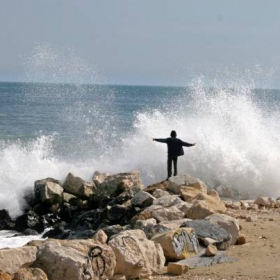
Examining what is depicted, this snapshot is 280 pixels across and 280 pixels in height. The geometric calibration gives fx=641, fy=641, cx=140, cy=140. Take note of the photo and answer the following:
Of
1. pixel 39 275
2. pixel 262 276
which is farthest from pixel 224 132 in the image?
pixel 39 275

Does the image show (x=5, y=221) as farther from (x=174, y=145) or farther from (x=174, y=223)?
(x=174, y=223)

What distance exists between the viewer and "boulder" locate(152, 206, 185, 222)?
429 inches

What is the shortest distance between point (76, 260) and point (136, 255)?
1040mm

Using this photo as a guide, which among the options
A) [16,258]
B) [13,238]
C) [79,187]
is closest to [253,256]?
[16,258]

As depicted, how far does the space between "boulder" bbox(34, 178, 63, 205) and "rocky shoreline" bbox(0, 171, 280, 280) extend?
0.05ft

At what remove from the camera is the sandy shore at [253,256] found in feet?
27.4

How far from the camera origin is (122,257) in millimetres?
8141

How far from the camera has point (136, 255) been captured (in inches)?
326

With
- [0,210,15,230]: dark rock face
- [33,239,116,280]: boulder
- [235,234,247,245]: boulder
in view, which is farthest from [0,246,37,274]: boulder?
[0,210,15,230]: dark rock face

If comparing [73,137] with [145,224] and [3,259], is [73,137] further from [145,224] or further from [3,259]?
[3,259]

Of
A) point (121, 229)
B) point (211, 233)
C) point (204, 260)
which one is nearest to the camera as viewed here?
point (204, 260)

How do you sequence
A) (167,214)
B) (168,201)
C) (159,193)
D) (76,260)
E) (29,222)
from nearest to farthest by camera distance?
(76,260)
(167,214)
(168,201)
(159,193)
(29,222)

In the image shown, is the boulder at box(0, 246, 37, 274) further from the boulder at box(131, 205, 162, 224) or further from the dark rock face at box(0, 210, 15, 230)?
the dark rock face at box(0, 210, 15, 230)

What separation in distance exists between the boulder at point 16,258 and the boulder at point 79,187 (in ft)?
23.6
